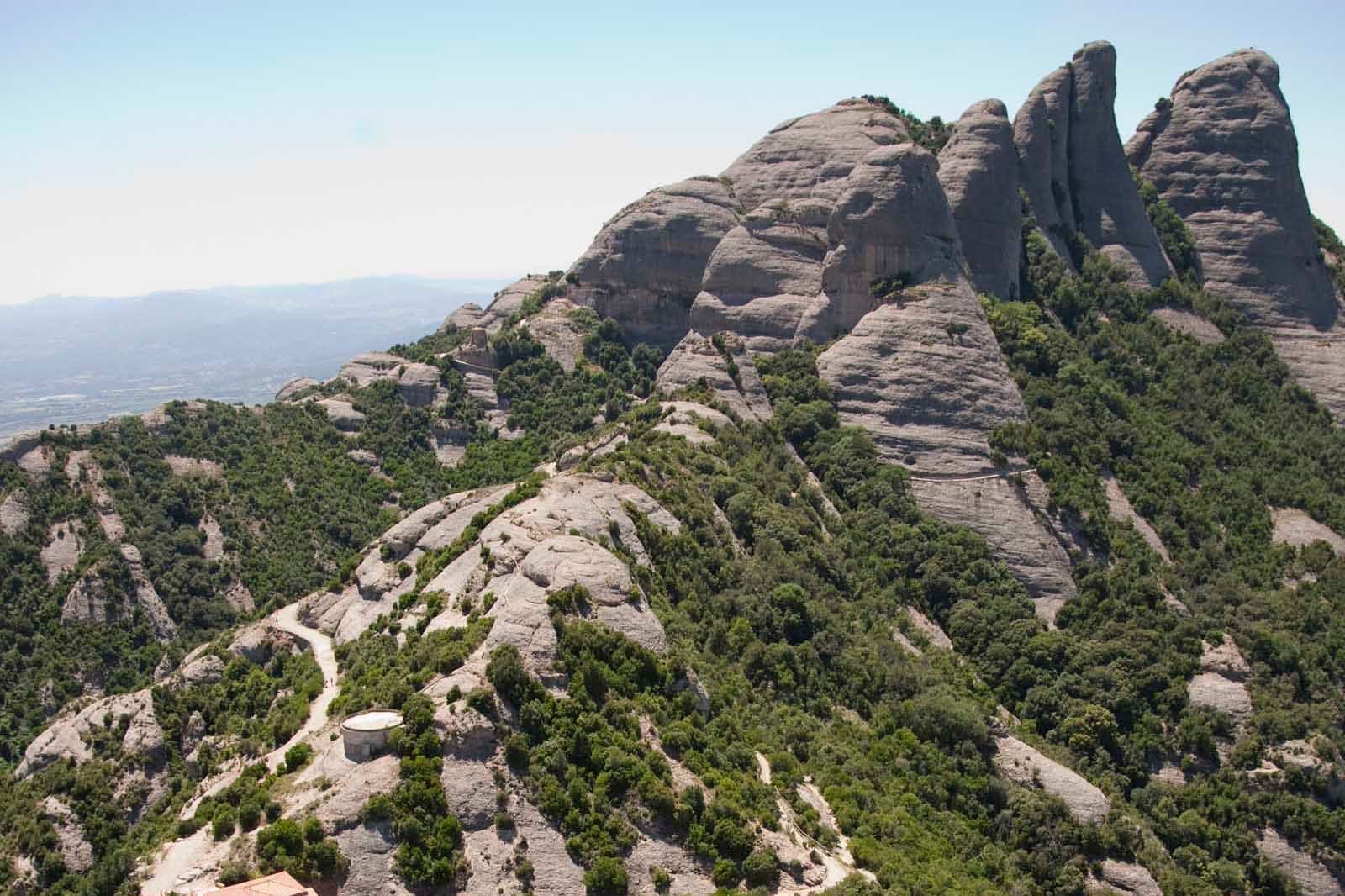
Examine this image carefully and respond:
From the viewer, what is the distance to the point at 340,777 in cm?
4612

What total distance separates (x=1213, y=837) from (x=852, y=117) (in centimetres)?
7908

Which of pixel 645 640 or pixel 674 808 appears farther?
pixel 645 640

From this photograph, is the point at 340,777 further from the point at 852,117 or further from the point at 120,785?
the point at 852,117

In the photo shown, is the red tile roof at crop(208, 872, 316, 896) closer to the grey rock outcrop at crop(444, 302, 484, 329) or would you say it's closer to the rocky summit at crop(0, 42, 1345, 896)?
the rocky summit at crop(0, 42, 1345, 896)

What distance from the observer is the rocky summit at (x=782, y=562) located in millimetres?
49219

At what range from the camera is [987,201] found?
365 ft

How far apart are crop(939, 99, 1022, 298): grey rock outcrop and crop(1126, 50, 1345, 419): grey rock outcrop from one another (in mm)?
25720

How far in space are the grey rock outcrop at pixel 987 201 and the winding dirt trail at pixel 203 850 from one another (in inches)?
2803

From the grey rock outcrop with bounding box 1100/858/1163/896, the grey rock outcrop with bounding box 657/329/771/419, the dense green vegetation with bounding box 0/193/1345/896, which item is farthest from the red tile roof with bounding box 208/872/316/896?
the grey rock outcrop with bounding box 657/329/771/419

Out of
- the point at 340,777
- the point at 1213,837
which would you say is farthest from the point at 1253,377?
the point at 340,777

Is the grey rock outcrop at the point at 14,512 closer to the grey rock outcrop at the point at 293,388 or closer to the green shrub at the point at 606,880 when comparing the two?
the grey rock outcrop at the point at 293,388

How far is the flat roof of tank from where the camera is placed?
46.7 meters

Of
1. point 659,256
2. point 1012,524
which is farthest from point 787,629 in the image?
point 659,256

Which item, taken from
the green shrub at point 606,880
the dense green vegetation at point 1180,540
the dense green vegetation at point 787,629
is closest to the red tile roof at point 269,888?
the dense green vegetation at point 787,629
